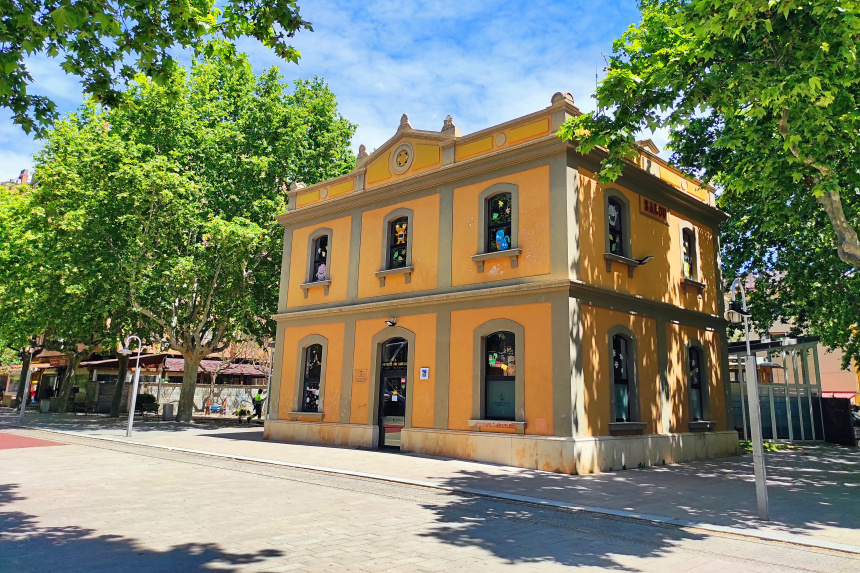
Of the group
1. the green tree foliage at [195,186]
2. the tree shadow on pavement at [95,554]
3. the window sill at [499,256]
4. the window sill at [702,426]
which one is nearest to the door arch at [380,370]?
the window sill at [499,256]

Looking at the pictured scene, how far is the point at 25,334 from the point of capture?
1066 inches

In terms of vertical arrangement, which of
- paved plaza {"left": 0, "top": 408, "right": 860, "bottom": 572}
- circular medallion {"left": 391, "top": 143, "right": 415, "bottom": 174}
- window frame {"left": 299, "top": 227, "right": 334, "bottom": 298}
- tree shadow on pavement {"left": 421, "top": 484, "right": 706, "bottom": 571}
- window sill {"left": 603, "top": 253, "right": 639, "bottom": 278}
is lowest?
tree shadow on pavement {"left": 421, "top": 484, "right": 706, "bottom": 571}

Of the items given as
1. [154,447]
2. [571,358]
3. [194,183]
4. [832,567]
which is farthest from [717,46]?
[194,183]

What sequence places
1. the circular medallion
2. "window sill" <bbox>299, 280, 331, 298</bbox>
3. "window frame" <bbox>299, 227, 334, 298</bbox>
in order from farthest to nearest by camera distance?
"window frame" <bbox>299, 227, 334, 298</bbox>, "window sill" <bbox>299, 280, 331, 298</bbox>, the circular medallion

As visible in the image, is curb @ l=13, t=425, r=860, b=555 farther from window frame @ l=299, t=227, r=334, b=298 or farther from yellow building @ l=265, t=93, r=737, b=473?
window frame @ l=299, t=227, r=334, b=298

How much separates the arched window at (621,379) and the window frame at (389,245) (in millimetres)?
5945

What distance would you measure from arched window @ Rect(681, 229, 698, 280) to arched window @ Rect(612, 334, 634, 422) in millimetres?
4293

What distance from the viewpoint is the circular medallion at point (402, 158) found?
56.6 ft

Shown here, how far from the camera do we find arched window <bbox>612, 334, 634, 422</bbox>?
13.9m

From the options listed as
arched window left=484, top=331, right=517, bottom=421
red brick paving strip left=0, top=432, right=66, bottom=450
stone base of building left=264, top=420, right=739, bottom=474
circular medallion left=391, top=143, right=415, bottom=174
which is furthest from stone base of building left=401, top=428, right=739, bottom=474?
red brick paving strip left=0, top=432, right=66, bottom=450

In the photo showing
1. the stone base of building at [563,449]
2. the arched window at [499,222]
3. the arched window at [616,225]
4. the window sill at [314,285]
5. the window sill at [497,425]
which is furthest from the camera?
the window sill at [314,285]

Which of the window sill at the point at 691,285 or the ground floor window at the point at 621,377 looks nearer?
the ground floor window at the point at 621,377

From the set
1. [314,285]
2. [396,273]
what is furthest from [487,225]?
[314,285]

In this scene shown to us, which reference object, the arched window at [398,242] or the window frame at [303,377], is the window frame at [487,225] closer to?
the arched window at [398,242]
